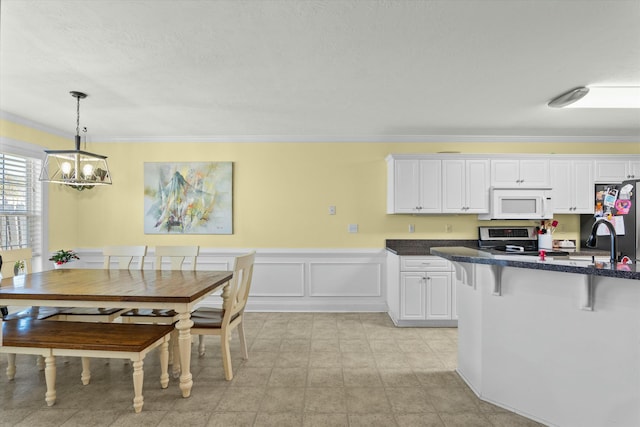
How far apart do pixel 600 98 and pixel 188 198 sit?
471cm

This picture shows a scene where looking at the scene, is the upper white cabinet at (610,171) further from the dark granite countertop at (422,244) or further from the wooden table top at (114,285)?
the wooden table top at (114,285)

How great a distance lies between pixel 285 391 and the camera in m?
2.54

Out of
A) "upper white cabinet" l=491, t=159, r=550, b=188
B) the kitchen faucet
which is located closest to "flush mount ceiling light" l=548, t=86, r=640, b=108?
"upper white cabinet" l=491, t=159, r=550, b=188

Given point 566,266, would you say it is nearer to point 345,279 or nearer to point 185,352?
point 185,352

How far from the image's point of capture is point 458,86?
2959 millimetres

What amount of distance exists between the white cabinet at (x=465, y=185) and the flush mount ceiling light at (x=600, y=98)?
3.83 ft

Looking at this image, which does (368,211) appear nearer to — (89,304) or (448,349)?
(448,349)

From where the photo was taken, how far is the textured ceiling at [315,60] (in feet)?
6.32

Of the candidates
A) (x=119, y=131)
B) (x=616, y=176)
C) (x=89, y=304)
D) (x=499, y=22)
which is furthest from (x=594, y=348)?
(x=119, y=131)

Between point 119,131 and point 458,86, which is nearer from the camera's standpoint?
point 458,86

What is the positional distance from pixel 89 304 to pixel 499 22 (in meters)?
3.17

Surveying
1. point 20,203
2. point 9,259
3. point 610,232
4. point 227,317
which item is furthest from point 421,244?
point 20,203

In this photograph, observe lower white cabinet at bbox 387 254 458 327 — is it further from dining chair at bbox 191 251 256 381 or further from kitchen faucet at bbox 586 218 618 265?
kitchen faucet at bbox 586 218 618 265

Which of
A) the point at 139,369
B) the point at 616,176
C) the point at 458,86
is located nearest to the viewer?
the point at 139,369
